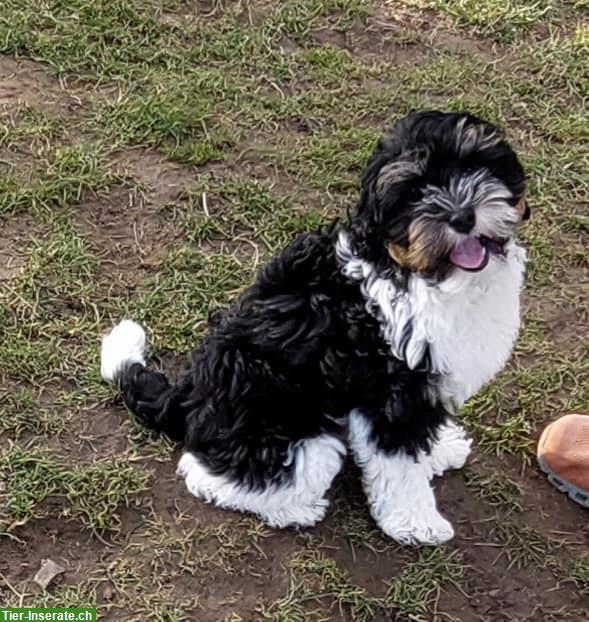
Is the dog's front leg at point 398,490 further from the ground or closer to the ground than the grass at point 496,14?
closer to the ground

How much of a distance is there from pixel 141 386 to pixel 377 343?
89 cm

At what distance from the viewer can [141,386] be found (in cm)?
380

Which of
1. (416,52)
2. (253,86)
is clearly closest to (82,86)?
(253,86)

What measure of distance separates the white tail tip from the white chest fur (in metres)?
0.92

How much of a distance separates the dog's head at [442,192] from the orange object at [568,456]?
106cm

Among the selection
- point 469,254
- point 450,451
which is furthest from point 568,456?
point 469,254

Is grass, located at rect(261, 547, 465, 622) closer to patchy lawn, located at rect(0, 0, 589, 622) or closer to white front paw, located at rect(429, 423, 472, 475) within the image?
patchy lawn, located at rect(0, 0, 589, 622)

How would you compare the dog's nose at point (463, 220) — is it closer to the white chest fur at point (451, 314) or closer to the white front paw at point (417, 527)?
the white chest fur at point (451, 314)

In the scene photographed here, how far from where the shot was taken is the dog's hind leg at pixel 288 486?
348cm

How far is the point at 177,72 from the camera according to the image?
17.5 ft

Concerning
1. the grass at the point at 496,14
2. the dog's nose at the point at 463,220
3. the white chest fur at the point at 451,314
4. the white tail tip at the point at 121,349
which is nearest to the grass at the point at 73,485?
the white tail tip at the point at 121,349

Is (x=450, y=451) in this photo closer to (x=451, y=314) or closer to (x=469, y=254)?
(x=451, y=314)

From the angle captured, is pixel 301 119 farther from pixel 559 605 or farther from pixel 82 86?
pixel 559 605

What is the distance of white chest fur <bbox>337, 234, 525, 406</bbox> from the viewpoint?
3.18m
